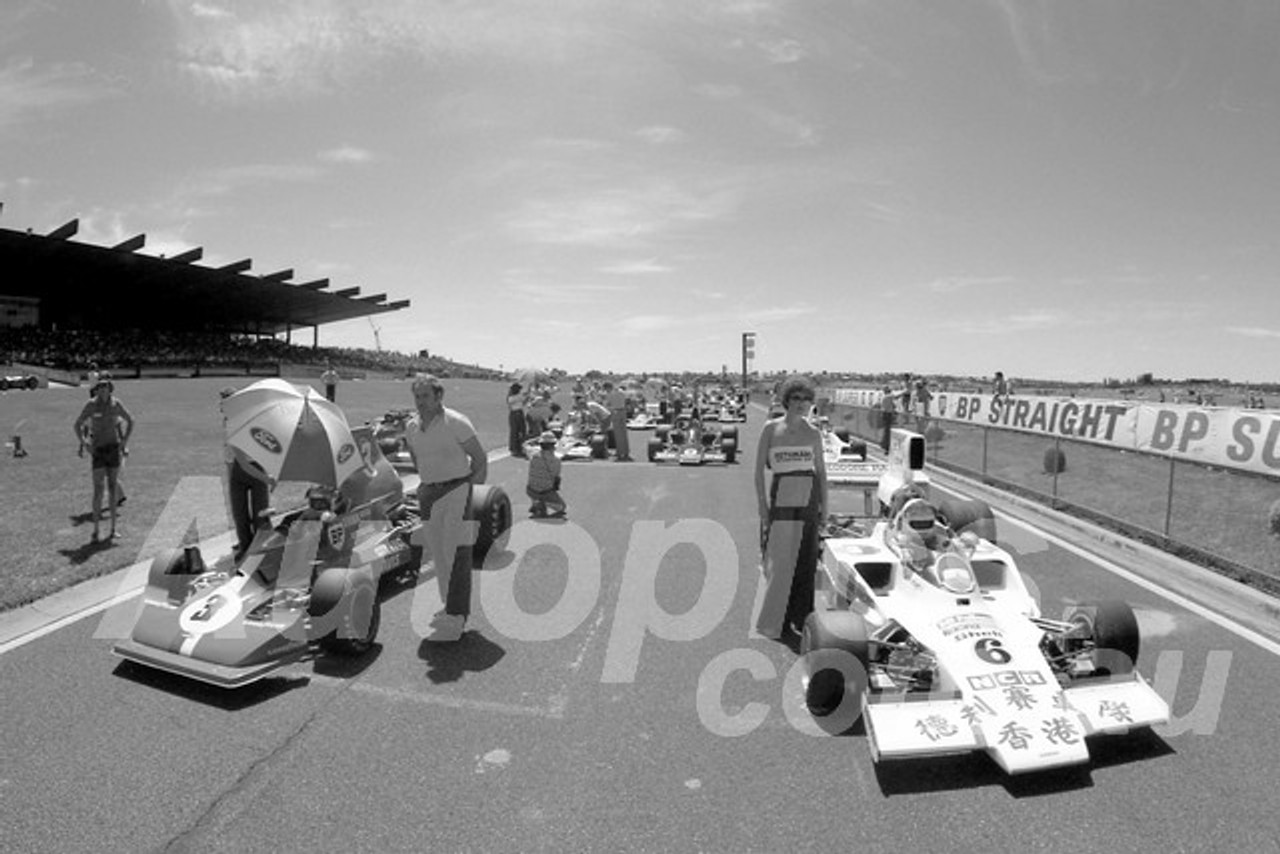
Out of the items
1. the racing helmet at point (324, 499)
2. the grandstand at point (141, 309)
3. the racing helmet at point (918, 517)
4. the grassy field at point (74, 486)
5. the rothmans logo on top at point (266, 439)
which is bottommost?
the grassy field at point (74, 486)

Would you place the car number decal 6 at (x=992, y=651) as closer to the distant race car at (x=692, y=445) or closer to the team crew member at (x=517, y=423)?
the distant race car at (x=692, y=445)

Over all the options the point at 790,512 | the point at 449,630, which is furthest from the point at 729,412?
the point at 449,630

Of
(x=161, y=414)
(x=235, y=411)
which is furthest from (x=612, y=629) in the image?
(x=161, y=414)

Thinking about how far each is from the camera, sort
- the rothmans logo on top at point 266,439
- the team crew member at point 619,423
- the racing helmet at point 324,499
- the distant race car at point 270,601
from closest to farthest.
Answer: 1. the distant race car at point 270,601
2. the racing helmet at point 324,499
3. the rothmans logo on top at point 266,439
4. the team crew member at point 619,423

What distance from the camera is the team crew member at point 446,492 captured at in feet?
18.9

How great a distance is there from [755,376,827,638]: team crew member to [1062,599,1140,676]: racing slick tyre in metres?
1.91

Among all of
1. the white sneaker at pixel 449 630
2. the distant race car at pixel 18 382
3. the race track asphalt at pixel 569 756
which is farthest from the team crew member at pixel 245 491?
the distant race car at pixel 18 382

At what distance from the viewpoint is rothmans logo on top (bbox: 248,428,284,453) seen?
6.47 m

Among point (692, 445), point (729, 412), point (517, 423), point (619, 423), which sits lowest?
point (692, 445)

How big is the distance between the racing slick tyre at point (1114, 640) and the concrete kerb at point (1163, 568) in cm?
212

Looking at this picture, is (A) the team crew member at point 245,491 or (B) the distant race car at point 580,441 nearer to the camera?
(A) the team crew member at point 245,491

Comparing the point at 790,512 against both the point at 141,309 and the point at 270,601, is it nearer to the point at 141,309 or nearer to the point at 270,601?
the point at 270,601

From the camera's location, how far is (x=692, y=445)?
17.3 m

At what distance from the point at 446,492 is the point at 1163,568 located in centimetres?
747
